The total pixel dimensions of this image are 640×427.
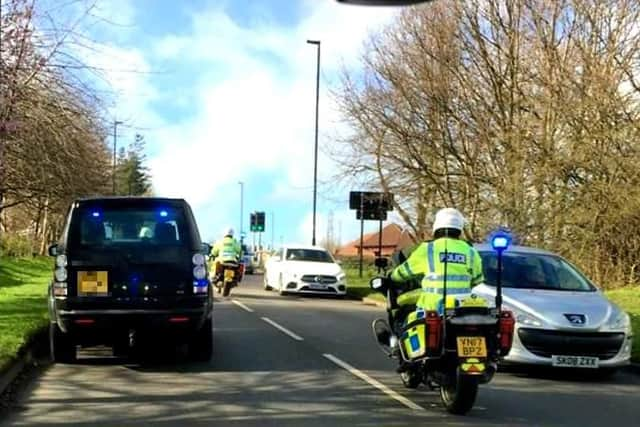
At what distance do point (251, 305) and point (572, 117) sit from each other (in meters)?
9.47

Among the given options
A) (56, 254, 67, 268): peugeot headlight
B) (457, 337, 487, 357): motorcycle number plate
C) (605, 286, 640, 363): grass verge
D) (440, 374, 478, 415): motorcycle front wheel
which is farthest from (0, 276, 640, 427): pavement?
(605, 286, 640, 363): grass verge

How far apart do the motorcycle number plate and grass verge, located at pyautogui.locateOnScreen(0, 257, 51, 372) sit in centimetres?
491

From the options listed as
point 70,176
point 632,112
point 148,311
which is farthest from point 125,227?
point 632,112

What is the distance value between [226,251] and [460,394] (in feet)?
54.7

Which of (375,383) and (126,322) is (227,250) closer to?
(126,322)

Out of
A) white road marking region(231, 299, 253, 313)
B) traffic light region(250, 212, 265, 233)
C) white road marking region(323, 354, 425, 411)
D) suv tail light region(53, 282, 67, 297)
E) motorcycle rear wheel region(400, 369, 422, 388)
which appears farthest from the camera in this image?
traffic light region(250, 212, 265, 233)

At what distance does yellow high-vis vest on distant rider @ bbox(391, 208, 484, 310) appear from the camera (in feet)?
29.5

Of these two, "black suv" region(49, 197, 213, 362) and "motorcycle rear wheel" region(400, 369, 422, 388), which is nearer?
"motorcycle rear wheel" region(400, 369, 422, 388)

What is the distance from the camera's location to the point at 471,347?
8.62m

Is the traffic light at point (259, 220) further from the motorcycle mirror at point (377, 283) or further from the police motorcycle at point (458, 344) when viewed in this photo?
the police motorcycle at point (458, 344)

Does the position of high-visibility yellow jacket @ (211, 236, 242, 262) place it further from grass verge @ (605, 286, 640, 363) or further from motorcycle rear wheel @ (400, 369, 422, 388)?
motorcycle rear wheel @ (400, 369, 422, 388)

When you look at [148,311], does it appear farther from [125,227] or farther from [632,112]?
[632,112]

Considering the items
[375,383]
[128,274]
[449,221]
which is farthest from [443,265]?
[128,274]

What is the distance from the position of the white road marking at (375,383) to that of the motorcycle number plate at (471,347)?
0.86 meters
